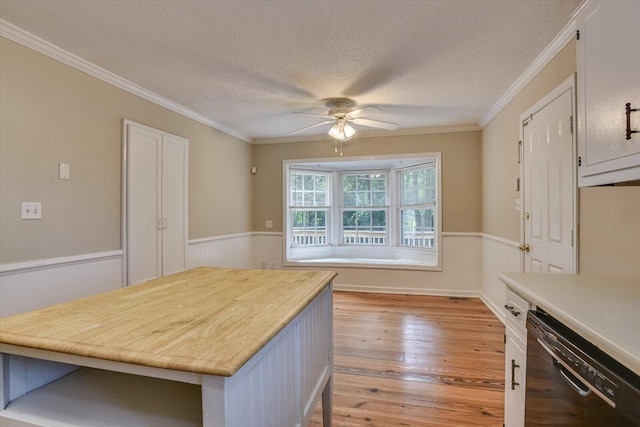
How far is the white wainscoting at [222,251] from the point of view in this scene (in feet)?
12.1

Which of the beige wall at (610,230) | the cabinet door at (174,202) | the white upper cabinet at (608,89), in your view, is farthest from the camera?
the cabinet door at (174,202)

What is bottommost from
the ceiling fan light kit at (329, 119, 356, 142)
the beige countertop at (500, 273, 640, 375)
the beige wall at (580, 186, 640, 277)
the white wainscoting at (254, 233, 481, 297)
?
the white wainscoting at (254, 233, 481, 297)

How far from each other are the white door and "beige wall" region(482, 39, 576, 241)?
0.61 ft

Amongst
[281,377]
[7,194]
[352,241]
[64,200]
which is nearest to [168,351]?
[281,377]

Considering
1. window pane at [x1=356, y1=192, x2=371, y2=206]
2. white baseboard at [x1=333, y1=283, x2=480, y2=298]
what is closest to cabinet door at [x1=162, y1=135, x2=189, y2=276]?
white baseboard at [x1=333, y1=283, x2=480, y2=298]

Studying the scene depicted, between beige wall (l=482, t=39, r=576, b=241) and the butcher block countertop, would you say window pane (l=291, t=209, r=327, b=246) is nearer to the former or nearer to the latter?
beige wall (l=482, t=39, r=576, b=241)

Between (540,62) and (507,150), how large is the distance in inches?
39.7

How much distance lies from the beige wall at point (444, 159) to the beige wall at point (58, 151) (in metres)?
2.02

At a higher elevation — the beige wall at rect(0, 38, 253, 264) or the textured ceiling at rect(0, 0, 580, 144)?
the textured ceiling at rect(0, 0, 580, 144)

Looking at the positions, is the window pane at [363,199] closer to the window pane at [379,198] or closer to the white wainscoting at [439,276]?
the window pane at [379,198]

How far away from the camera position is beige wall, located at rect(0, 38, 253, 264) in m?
1.99

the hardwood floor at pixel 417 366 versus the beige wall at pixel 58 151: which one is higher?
the beige wall at pixel 58 151

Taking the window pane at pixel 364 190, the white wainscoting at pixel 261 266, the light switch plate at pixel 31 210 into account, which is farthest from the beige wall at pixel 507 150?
the light switch plate at pixel 31 210

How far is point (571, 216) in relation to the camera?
6.63 ft
